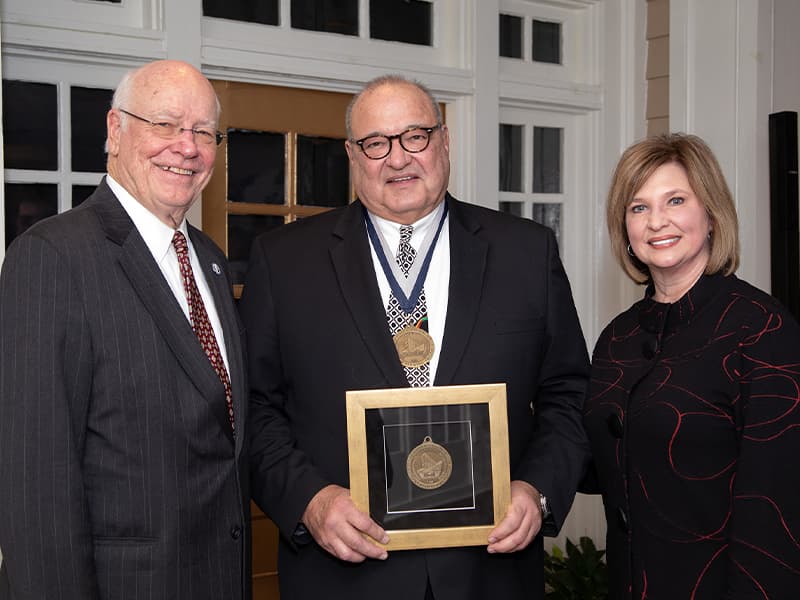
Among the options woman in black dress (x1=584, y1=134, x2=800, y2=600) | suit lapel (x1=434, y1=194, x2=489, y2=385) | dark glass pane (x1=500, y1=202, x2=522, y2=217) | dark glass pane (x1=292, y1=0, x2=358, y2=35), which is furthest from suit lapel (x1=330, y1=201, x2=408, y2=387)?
dark glass pane (x1=500, y1=202, x2=522, y2=217)

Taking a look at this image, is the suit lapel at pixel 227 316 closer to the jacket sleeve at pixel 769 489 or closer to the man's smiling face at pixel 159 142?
the man's smiling face at pixel 159 142

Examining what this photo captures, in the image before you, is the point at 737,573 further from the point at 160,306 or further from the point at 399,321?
the point at 160,306

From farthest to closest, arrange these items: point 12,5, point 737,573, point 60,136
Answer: point 60,136, point 12,5, point 737,573

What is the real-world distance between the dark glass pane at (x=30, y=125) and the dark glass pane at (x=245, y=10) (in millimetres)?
747

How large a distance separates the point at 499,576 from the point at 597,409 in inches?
19.8

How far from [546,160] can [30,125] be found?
104 inches

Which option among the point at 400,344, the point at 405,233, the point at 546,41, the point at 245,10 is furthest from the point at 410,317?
the point at 546,41

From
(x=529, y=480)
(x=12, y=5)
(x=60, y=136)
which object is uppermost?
(x=12, y=5)

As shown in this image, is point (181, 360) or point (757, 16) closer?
point (181, 360)

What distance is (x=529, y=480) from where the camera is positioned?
2.29 meters

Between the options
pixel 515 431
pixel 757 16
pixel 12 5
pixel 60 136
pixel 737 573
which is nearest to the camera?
pixel 737 573

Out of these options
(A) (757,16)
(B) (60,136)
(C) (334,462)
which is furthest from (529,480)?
(A) (757,16)

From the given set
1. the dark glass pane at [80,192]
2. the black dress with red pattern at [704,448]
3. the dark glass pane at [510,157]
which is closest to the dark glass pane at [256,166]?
the dark glass pane at [80,192]

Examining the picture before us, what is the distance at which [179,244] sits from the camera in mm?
2207
